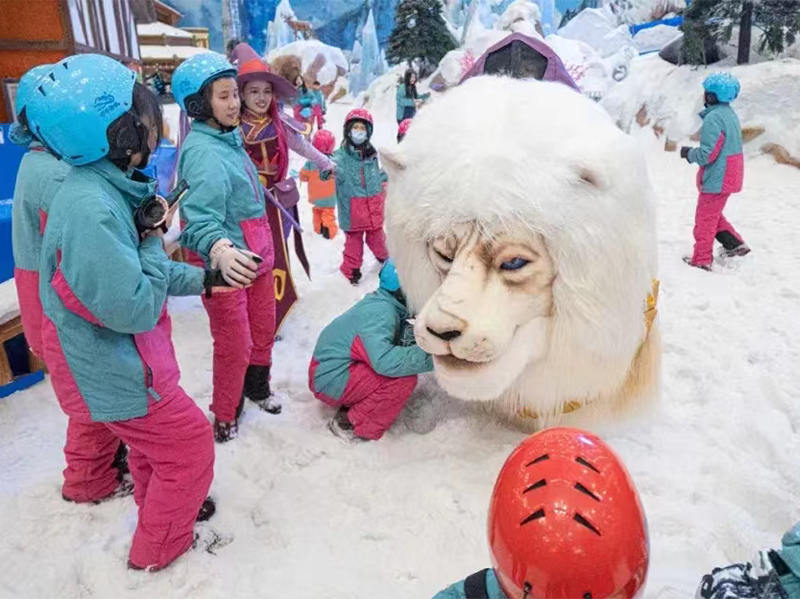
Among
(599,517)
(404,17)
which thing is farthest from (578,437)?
(404,17)

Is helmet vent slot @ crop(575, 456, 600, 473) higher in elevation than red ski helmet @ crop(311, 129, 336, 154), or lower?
higher

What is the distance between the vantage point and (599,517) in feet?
2.27

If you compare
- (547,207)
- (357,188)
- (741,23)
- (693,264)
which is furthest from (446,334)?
(741,23)

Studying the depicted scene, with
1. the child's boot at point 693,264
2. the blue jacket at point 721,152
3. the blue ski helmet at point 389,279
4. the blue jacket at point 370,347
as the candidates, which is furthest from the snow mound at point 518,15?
the blue jacket at point 370,347

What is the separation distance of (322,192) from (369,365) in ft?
9.49

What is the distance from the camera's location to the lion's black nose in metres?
1.45

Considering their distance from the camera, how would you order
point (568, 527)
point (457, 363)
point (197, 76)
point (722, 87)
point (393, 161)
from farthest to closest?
point (722, 87)
point (197, 76)
point (393, 161)
point (457, 363)
point (568, 527)

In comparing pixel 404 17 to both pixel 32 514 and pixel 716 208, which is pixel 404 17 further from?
pixel 32 514

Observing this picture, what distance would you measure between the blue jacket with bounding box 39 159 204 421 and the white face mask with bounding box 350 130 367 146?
2637mm

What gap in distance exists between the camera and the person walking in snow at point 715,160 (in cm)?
396

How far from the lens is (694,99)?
7164 millimetres

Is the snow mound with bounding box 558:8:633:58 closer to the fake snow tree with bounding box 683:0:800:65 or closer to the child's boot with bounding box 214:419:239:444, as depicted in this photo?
the fake snow tree with bounding box 683:0:800:65

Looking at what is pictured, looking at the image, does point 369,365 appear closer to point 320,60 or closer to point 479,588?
point 479,588

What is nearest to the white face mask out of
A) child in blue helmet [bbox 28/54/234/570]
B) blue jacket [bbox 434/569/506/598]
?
child in blue helmet [bbox 28/54/234/570]
